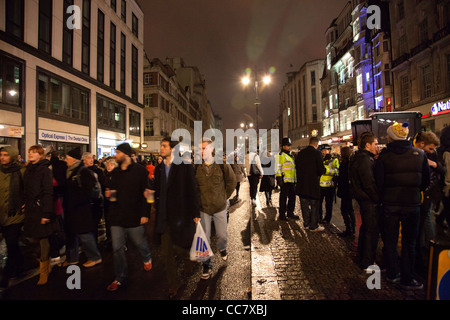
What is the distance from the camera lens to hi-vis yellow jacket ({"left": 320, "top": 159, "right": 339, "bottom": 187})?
6238 millimetres

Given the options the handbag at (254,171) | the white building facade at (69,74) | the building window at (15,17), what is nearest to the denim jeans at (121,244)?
the handbag at (254,171)

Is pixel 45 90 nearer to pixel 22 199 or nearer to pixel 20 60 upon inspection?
pixel 20 60

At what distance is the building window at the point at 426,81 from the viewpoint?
2055cm

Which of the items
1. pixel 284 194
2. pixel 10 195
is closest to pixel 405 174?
pixel 284 194

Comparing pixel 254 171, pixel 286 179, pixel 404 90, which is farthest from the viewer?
pixel 404 90

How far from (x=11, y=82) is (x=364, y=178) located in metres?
17.9

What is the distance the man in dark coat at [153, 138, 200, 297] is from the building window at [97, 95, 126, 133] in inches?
865

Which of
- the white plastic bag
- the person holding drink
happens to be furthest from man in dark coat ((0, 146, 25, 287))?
the white plastic bag

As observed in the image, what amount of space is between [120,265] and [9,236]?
193 centimetres

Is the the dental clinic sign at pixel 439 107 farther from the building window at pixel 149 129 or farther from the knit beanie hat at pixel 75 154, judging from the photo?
the building window at pixel 149 129

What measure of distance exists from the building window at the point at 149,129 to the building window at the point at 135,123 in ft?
22.2

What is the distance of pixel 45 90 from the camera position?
16469 millimetres

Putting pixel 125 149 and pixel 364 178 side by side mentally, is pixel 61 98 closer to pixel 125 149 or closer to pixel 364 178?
pixel 125 149

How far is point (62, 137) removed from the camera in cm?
1766
